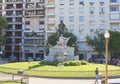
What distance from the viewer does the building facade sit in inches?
3570

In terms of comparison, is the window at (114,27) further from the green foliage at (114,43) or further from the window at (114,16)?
the green foliage at (114,43)

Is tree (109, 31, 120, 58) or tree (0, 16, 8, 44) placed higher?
tree (0, 16, 8, 44)

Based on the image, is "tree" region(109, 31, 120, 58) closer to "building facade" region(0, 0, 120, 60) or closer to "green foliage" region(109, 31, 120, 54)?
"green foliage" region(109, 31, 120, 54)

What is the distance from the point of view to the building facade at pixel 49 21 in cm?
9069

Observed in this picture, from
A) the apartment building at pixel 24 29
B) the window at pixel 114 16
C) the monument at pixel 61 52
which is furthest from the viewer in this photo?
the apartment building at pixel 24 29

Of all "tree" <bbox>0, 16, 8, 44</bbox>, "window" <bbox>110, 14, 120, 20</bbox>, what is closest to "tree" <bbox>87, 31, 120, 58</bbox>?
"window" <bbox>110, 14, 120, 20</bbox>

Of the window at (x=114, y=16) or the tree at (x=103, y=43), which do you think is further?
the window at (x=114, y=16)

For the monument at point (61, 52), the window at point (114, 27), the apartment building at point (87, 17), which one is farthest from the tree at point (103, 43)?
the monument at point (61, 52)

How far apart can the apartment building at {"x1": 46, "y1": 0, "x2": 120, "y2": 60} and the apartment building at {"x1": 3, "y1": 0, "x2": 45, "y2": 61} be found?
24.5ft

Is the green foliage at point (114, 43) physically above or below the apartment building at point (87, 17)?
below

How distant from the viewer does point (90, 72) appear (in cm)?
4100

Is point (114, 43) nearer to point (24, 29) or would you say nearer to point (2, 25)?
point (24, 29)

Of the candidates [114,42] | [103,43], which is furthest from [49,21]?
[114,42]

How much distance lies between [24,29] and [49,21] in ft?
33.3
